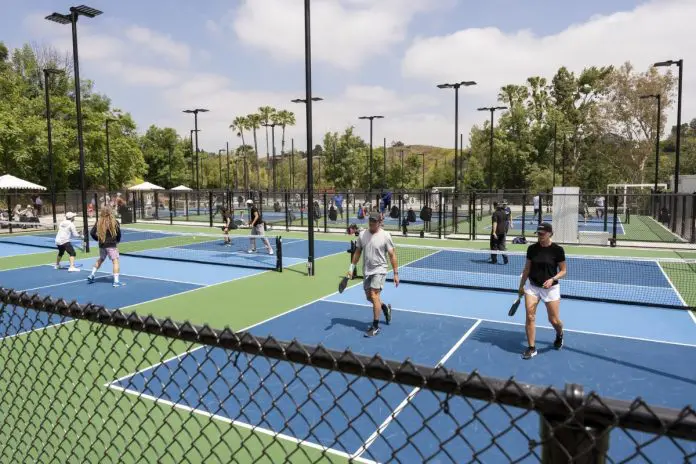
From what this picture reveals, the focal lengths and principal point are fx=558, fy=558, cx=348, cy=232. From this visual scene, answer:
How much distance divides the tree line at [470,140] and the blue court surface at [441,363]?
94.7 ft

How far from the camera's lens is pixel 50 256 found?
61.8 ft

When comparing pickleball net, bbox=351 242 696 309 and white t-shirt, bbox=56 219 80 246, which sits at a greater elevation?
white t-shirt, bbox=56 219 80 246

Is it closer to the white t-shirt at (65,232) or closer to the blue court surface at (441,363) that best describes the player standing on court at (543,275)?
the blue court surface at (441,363)

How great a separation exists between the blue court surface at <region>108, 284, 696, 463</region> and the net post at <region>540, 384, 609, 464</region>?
101 inches

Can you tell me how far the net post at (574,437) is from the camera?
1.41 meters

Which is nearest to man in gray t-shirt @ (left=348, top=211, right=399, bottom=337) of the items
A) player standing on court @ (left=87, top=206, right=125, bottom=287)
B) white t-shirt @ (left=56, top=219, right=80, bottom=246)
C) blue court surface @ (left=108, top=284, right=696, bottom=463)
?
blue court surface @ (left=108, top=284, right=696, bottom=463)

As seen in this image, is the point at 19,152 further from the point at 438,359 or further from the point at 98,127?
the point at 438,359

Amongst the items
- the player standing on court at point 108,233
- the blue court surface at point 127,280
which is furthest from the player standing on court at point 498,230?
the player standing on court at point 108,233

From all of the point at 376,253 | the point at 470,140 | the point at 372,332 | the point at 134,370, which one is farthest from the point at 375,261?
the point at 470,140

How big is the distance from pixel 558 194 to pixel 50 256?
18.5 metres

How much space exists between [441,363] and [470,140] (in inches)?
2909

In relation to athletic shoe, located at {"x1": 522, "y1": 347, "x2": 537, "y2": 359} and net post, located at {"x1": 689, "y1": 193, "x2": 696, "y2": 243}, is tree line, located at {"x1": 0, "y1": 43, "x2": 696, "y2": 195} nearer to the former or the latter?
net post, located at {"x1": 689, "y1": 193, "x2": 696, "y2": 243}

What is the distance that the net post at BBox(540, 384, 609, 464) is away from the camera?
1.41 meters

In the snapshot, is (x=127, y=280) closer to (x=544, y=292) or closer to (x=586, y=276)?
(x=544, y=292)
